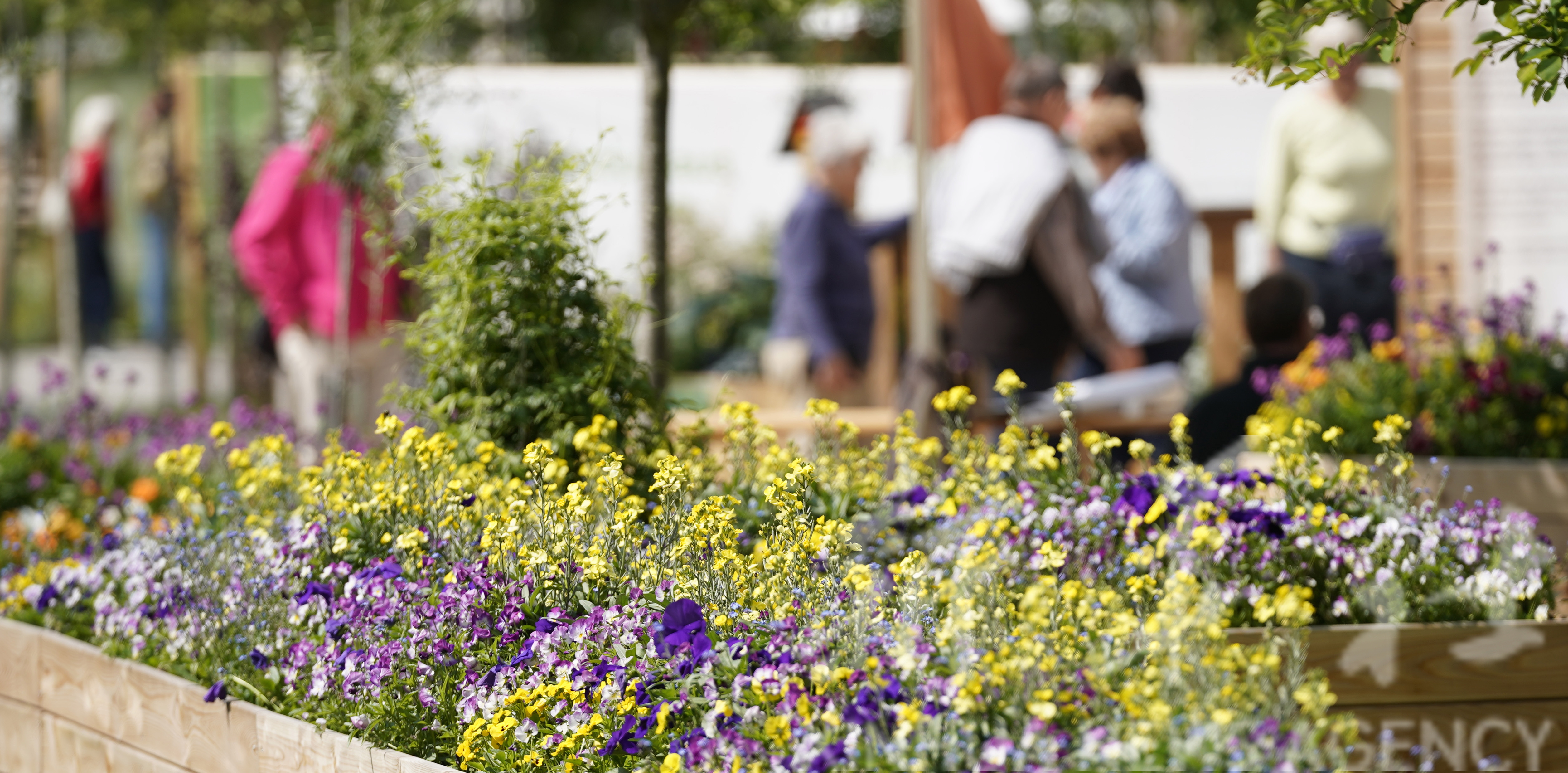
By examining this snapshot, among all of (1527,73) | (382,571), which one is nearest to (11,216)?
(382,571)

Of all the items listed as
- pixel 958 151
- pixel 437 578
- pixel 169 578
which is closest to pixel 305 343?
pixel 958 151

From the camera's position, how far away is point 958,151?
6.21 m

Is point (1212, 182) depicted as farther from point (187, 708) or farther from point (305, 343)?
point (187, 708)

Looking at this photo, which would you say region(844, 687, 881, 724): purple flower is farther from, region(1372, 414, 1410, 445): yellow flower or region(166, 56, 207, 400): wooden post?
region(166, 56, 207, 400): wooden post

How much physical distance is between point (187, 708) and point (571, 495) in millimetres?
958

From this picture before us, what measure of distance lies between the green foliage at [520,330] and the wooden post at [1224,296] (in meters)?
7.10

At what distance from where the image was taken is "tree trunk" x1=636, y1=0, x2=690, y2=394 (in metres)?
4.51

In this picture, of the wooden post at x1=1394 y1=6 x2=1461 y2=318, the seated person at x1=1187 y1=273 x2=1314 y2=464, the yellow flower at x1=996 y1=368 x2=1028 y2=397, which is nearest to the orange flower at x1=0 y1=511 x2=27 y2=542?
the yellow flower at x1=996 y1=368 x2=1028 y2=397

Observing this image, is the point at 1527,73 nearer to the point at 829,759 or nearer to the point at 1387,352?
the point at 829,759

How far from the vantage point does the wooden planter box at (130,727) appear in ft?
8.88

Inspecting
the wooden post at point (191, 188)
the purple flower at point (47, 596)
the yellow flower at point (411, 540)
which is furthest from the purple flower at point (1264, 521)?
the wooden post at point (191, 188)

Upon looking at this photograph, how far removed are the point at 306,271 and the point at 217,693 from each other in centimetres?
443

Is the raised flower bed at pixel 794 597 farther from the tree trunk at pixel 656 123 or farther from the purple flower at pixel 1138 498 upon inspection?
the tree trunk at pixel 656 123

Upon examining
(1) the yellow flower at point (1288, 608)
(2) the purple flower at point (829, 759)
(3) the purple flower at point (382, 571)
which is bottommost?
(2) the purple flower at point (829, 759)
